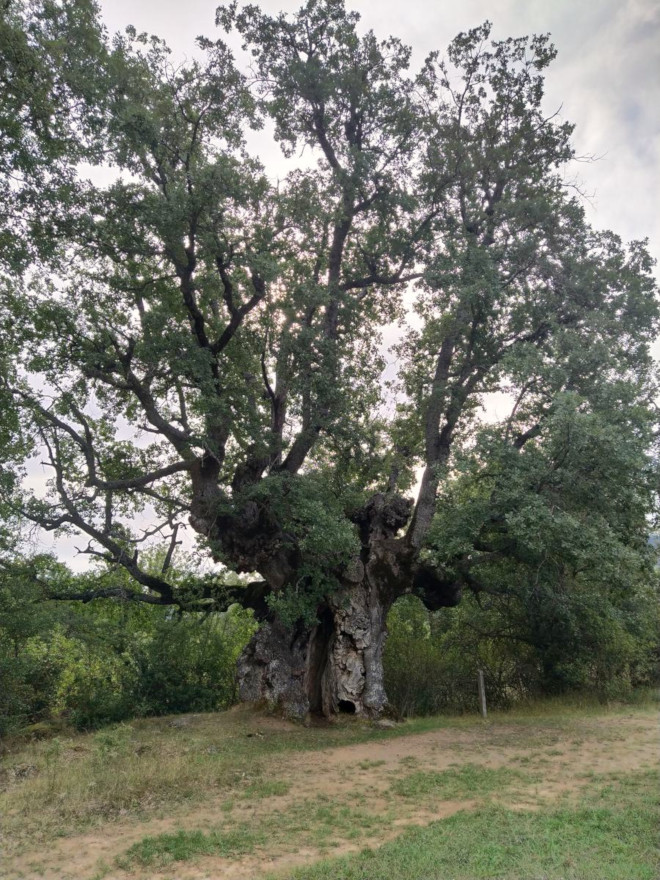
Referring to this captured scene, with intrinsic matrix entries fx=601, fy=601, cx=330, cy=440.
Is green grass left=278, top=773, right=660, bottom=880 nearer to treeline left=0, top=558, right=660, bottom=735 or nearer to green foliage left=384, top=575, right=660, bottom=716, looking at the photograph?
treeline left=0, top=558, right=660, bottom=735

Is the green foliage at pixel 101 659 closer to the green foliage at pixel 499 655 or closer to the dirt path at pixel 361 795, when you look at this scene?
the green foliage at pixel 499 655

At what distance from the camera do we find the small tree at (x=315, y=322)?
1071cm

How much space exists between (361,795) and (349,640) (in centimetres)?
521

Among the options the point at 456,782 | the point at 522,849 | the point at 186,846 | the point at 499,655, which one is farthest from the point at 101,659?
the point at 499,655

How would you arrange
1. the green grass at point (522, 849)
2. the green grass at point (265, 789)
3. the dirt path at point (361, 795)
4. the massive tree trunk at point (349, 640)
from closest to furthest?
the green grass at point (522, 849), the dirt path at point (361, 795), the green grass at point (265, 789), the massive tree trunk at point (349, 640)

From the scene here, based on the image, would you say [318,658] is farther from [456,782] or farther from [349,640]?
[456,782]

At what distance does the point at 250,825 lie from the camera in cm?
593

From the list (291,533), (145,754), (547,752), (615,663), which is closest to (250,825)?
(145,754)

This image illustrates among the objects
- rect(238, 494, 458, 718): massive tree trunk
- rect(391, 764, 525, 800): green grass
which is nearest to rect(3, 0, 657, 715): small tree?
rect(238, 494, 458, 718): massive tree trunk

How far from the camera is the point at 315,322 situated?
41.3 feet

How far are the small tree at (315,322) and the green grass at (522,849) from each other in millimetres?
5020

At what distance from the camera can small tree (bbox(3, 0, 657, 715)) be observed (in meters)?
10.7

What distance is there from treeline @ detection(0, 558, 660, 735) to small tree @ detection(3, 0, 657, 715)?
1.36 metres

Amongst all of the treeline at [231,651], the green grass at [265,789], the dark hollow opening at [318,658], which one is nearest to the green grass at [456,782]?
the green grass at [265,789]
